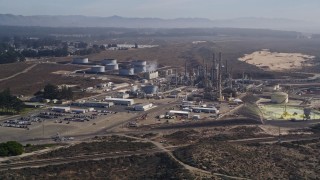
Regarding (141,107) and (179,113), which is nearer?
(179,113)

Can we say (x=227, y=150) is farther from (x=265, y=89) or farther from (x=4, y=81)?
(x=4, y=81)

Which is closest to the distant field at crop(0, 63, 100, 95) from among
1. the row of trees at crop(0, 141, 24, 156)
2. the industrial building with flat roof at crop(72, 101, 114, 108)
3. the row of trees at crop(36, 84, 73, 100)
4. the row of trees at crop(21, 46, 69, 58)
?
the row of trees at crop(36, 84, 73, 100)

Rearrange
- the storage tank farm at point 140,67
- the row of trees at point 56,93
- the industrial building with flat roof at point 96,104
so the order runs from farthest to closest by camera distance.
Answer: the storage tank farm at point 140,67 < the row of trees at point 56,93 < the industrial building with flat roof at point 96,104

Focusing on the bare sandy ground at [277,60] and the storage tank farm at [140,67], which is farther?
the bare sandy ground at [277,60]

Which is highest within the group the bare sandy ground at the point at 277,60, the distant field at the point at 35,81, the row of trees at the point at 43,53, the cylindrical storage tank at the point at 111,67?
the row of trees at the point at 43,53

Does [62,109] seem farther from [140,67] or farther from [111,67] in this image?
[111,67]

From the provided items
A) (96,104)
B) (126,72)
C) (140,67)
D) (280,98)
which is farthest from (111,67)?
(280,98)

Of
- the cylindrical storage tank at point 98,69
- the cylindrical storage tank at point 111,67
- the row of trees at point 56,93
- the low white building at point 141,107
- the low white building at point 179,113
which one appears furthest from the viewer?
the cylindrical storage tank at point 111,67

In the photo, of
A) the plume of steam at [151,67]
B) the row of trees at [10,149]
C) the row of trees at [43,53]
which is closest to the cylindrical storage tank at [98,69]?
the plume of steam at [151,67]

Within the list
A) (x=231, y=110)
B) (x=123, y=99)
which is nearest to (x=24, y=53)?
(x=123, y=99)

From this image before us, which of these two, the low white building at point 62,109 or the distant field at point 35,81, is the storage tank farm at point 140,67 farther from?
the low white building at point 62,109
